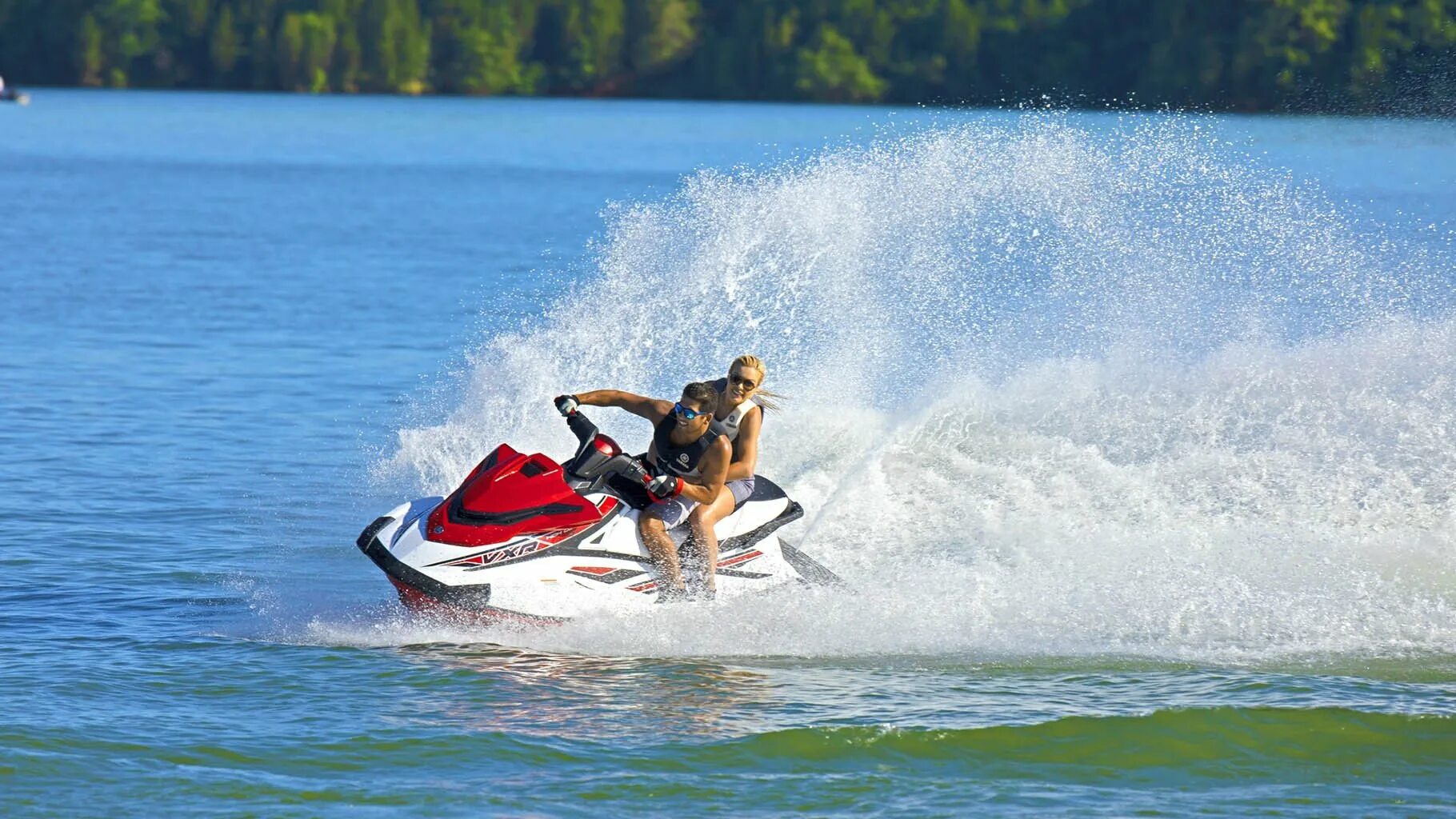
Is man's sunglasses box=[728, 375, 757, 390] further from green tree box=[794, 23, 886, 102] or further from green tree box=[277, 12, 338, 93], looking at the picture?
green tree box=[277, 12, 338, 93]

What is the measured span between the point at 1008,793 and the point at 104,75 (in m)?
132

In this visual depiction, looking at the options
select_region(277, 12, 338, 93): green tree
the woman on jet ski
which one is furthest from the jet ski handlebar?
select_region(277, 12, 338, 93): green tree

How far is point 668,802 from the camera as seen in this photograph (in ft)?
24.9

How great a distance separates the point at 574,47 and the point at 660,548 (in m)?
124

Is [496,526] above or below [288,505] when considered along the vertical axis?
above

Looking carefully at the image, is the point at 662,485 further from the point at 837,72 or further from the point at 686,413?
the point at 837,72

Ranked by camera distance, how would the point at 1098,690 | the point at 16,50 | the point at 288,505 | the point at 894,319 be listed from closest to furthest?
the point at 1098,690 → the point at 288,505 → the point at 894,319 → the point at 16,50

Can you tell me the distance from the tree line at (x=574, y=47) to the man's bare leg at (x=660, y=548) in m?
86.6

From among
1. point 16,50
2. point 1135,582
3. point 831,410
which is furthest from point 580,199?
point 16,50

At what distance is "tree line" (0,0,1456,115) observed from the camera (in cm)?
10412

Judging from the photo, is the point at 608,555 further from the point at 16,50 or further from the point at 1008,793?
the point at 16,50

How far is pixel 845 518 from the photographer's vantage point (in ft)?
38.7

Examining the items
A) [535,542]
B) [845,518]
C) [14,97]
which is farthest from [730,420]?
[14,97]

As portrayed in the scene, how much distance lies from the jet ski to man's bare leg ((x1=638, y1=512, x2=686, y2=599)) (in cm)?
5
